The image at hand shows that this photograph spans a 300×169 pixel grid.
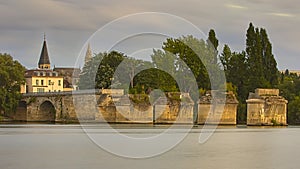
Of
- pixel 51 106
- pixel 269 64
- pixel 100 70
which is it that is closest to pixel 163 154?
pixel 269 64

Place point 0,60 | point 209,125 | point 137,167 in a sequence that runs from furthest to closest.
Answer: point 0,60
point 209,125
point 137,167

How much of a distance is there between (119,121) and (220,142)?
21.7m

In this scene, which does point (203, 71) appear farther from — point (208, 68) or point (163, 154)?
point (163, 154)

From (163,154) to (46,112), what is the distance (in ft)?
131

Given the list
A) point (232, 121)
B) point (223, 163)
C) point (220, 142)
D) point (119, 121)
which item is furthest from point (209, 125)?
point (223, 163)

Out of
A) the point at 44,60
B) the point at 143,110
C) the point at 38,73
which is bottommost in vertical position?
the point at 143,110

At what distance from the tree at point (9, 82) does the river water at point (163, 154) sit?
29262 mm

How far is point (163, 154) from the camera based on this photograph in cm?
3025

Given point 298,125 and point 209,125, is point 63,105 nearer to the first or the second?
point 209,125

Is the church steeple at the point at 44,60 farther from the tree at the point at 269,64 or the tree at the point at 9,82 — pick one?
the tree at the point at 269,64

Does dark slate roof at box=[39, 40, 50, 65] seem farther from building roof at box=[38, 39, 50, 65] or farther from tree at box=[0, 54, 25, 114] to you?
tree at box=[0, 54, 25, 114]

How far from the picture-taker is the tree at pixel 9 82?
68.7 meters

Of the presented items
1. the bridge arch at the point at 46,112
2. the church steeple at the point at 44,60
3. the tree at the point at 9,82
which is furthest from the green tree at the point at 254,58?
the church steeple at the point at 44,60

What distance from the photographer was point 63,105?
64.4 meters
